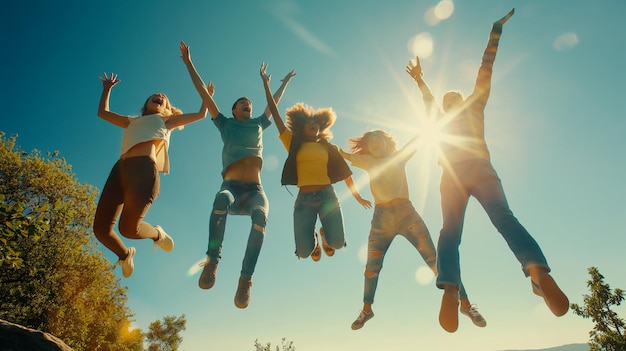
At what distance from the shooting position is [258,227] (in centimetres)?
471

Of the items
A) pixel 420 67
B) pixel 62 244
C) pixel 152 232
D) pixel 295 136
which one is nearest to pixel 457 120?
pixel 420 67

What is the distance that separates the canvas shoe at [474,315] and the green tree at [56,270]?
21.2 m

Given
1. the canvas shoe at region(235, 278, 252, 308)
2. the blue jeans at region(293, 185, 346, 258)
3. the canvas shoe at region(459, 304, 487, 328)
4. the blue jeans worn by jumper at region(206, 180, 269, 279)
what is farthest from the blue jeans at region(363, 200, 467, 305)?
the canvas shoe at region(235, 278, 252, 308)

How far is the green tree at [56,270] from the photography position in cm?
1891

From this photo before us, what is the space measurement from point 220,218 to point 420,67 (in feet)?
12.8

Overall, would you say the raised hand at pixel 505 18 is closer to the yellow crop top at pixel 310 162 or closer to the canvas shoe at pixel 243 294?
the yellow crop top at pixel 310 162

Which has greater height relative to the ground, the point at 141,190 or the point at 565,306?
the point at 141,190

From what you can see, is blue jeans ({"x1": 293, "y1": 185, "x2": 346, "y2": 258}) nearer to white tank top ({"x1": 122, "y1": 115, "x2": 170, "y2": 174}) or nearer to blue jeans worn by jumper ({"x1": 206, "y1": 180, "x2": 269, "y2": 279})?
blue jeans worn by jumper ({"x1": 206, "y1": 180, "x2": 269, "y2": 279})

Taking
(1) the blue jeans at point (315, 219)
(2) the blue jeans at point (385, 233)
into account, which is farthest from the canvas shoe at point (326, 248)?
(2) the blue jeans at point (385, 233)

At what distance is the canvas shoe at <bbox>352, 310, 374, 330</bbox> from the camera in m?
5.29

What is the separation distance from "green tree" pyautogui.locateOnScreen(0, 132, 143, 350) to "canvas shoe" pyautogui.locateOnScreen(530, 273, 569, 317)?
2219cm

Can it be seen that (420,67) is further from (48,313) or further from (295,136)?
(48,313)

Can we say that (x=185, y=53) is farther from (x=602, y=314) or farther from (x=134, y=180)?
(x=602, y=314)

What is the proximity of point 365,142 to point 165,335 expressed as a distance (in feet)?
160
